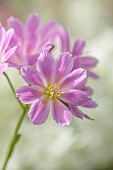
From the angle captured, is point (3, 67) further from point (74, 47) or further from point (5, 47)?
point (74, 47)

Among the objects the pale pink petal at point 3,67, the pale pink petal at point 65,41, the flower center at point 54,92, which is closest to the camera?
the pale pink petal at point 3,67

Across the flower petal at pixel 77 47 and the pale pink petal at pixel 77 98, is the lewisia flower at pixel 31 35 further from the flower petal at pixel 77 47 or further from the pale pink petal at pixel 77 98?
the pale pink petal at pixel 77 98

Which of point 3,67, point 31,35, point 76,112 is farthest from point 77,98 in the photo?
point 31,35

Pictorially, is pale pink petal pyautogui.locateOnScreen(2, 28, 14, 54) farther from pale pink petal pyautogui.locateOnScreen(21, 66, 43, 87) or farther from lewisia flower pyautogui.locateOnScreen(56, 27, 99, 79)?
lewisia flower pyautogui.locateOnScreen(56, 27, 99, 79)

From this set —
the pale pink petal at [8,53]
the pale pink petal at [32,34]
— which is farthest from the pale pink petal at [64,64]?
the pale pink petal at [32,34]

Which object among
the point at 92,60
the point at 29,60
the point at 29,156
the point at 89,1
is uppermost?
the point at 29,60

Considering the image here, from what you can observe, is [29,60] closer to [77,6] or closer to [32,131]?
[32,131]

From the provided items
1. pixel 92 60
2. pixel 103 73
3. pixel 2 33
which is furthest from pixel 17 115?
pixel 2 33

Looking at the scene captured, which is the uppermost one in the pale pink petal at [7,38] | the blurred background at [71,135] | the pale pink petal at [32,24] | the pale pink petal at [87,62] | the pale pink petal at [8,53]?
the pale pink petal at [7,38]
